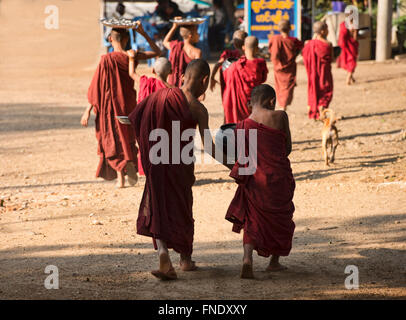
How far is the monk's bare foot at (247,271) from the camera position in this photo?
5.30 m

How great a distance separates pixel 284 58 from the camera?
12930 mm

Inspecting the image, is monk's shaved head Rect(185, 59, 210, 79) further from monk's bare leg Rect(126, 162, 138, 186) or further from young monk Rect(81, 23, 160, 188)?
monk's bare leg Rect(126, 162, 138, 186)

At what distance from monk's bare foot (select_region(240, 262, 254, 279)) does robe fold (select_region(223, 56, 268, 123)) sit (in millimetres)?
4213

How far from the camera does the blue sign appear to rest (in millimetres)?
18094

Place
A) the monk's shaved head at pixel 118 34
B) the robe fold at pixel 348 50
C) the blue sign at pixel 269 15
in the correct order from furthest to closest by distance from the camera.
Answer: the blue sign at pixel 269 15, the robe fold at pixel 348 50, the monk's shaved head at pixel 118 34

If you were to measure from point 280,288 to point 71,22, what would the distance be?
30.1 meters

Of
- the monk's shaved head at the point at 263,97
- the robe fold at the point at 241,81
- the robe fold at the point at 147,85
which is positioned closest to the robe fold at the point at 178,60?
the robe fold at the point at 241,81

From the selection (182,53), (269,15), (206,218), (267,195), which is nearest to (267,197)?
(267,195)

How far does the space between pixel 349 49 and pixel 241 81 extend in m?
9.07

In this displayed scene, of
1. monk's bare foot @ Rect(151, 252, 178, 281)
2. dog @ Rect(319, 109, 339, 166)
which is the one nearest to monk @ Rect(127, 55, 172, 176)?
monk's bare foot @ Rect(151, 252, 178, 281)

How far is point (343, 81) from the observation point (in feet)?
59.7

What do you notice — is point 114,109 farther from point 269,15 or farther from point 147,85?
point 269,15

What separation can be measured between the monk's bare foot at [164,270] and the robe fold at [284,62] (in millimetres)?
8010

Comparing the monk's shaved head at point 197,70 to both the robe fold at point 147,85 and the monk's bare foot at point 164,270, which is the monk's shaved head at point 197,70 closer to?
the monk's bare foot at point 164,270
